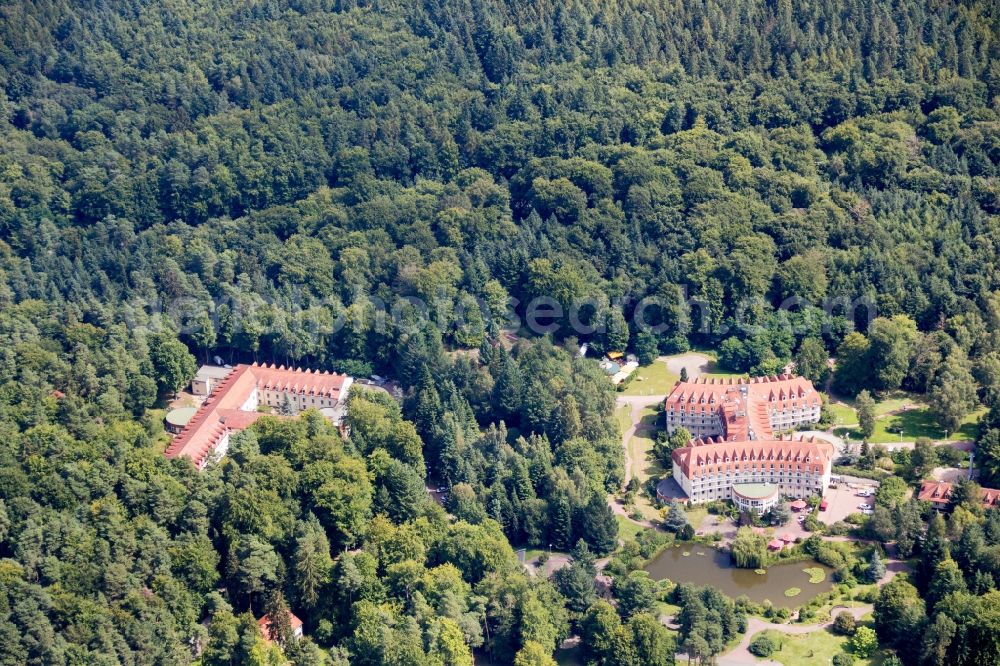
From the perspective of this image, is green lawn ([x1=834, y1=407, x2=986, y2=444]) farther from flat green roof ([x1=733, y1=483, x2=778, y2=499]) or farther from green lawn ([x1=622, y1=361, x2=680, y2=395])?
green lawn ([x1=622, y1=361, x2=680, y2=395])

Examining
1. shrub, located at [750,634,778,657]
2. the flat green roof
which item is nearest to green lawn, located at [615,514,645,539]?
the flat green roof

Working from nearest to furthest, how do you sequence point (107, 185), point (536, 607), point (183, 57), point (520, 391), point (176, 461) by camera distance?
1. point (536, 607)
2. point (176, 461)
3. point (520, 391)
4. point (107, 185)
5. point (183, 57)

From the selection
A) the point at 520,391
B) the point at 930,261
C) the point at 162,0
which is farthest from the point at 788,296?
the point at 162,0

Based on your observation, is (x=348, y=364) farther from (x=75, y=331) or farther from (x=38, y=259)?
(x=38, y=259)

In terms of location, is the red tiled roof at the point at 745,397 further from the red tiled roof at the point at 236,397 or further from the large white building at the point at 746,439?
the red tiled roof at the point at 236,397

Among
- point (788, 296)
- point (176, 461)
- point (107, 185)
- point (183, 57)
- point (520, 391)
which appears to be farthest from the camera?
point (183, 57)

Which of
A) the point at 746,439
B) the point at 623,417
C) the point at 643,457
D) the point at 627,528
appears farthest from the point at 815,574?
the point at 623,417

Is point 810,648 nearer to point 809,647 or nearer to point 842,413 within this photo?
point 809,647
